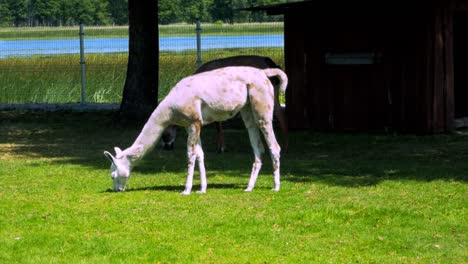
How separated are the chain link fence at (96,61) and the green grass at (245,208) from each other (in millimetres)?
11108

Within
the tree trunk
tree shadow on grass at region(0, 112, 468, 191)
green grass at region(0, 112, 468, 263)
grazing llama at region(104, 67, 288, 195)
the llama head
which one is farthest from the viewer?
the tree trunk

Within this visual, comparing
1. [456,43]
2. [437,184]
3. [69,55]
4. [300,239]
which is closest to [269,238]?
[300,239]

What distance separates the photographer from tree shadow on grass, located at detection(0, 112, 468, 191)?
1343 centimetres

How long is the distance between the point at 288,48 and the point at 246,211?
→ 9.29m

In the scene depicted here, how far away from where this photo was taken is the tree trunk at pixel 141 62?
66.1 feet

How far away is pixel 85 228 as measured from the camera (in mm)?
10031

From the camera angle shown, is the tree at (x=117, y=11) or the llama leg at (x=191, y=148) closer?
the llama leg at (x=191, y=148)

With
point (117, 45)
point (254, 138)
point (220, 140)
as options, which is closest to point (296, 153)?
point (220, 140)

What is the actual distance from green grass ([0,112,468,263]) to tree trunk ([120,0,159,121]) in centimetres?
348

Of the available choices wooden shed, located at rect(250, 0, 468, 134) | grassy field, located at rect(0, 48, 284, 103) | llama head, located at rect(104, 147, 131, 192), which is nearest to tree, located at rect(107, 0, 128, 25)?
grassy field, located at rect(0, 48, 284, 103)

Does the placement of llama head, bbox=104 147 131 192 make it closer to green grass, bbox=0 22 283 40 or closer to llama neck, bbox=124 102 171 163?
llama neck, bbox=124 102 171 163

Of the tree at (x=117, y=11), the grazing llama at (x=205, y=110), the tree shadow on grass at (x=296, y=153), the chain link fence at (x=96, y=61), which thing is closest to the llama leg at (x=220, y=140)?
the tree shadow on grass at (x=296, y=153)

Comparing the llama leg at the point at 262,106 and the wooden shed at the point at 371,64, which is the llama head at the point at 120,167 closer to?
A: the llama leg at the point at 262,106

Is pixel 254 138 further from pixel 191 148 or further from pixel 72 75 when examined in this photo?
pixel 72 75
